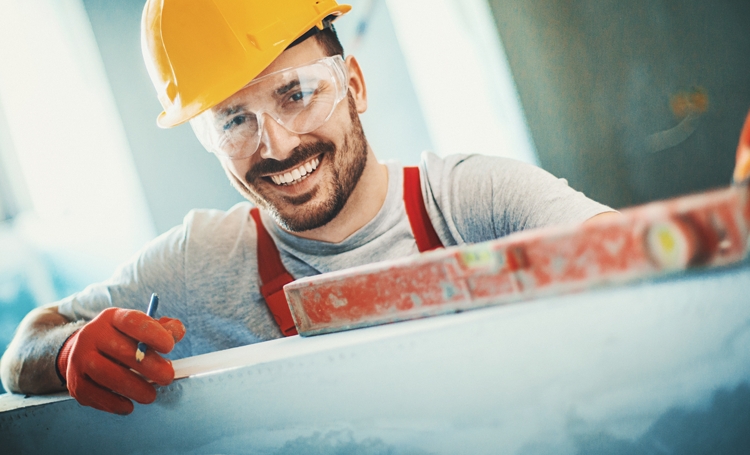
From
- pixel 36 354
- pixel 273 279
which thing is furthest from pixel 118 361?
pixel 273 279

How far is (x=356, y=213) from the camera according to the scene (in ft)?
3.91

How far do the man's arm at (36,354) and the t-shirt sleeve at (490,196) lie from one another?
2.65ft

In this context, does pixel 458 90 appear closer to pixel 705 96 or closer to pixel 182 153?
pixel 705 96

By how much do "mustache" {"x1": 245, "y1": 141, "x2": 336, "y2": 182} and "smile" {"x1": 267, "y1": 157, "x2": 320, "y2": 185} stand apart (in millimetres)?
18

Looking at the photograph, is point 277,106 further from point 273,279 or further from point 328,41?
point 273,279

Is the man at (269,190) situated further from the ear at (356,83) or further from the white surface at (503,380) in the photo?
the white surface at (503,380)

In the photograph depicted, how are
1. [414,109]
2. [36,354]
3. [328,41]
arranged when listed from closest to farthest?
[36,354]
[328,41]
[414,109]

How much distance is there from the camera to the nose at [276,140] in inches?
41.4

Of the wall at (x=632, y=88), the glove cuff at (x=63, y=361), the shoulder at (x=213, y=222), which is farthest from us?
the wall at (x=632, y=88)

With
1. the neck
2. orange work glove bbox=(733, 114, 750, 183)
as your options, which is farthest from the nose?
orange work glove bbox=(733, 114, 750, 183)

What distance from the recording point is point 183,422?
63 centimetres

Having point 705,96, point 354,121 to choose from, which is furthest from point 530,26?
point 354,121

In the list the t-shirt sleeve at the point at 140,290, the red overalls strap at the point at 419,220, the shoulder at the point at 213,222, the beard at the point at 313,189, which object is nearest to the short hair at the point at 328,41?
the beard at the point at 313,189

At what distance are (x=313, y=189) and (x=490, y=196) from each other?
40cm
